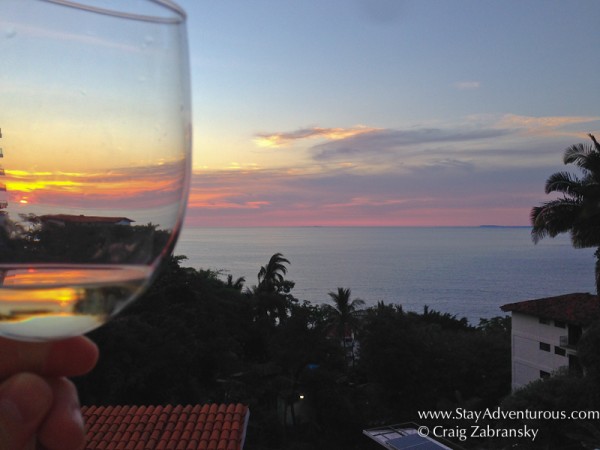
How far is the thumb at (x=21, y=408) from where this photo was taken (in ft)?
3.01

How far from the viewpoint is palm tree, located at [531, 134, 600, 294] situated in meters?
12.7

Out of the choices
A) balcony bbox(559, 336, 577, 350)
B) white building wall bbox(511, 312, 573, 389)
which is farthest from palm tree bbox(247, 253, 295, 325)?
balcony bbox(559, 336, 577, 350)

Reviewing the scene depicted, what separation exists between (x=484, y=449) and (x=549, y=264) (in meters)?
83.7

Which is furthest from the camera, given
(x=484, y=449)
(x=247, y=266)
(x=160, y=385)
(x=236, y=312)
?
(x=247, y=266)

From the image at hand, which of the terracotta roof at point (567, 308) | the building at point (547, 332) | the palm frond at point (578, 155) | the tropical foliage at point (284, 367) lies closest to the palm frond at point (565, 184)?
the palm frond at point (578, 155)

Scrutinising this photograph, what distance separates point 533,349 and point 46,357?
984 inches

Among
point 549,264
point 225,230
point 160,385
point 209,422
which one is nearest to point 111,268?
point 209,422

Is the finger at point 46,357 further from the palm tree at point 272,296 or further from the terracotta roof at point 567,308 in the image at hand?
the palm tree at point 272,296

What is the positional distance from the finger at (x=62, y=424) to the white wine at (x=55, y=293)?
341mm

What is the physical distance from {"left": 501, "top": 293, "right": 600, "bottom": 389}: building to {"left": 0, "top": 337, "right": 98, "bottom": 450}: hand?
22222 millimetres

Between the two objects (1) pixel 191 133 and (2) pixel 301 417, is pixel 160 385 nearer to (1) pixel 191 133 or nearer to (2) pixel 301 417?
(2) pixel 301 417

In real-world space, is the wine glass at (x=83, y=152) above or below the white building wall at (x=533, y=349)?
above

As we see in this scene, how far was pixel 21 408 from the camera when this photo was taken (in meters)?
0.92

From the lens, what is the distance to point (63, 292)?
68 centimetres
